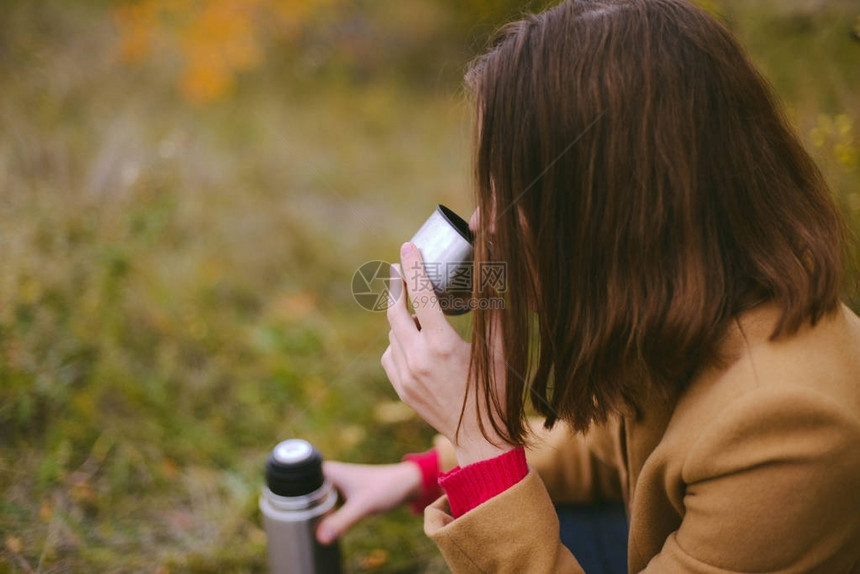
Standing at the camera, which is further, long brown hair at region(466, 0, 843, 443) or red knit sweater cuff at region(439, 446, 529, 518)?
red knit sweater cuff at region(439, 446, 529, 518)

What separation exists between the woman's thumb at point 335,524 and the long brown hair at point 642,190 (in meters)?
0.82

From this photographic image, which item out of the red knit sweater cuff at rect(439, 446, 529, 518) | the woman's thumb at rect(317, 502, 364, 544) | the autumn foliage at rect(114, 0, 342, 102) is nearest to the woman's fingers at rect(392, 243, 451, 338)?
the red knit sweater cuff at rect(439, 446, 529, 518)

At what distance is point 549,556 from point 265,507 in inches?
32.4

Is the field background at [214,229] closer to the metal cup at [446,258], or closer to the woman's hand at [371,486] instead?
the metal cup at [446,258]

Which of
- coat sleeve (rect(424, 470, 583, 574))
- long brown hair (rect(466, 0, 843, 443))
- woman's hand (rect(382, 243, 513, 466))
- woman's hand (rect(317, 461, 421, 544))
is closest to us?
long brown hair (rect(466, 0, 843, 443))

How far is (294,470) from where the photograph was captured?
1711 millimetres

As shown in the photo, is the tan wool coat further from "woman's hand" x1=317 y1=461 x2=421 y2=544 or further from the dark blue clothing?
"woman's hand" x1=317 y1=461 x2=421 y2=544

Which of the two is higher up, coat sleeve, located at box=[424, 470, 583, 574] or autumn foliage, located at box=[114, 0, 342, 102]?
autumn foliage, located at box=[114, 0, 342, 102]

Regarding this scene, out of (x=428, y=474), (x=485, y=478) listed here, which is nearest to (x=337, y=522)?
(x=428, y=474)

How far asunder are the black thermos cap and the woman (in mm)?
453

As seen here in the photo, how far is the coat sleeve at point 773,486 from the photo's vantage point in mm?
1040

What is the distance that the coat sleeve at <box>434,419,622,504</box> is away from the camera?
70.9 inches

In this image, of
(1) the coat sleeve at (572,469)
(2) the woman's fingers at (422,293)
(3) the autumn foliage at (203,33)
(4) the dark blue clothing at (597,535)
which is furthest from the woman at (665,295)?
(3) the autumn foliage at (203,33)

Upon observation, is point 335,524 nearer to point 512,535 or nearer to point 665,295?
point 512,535
